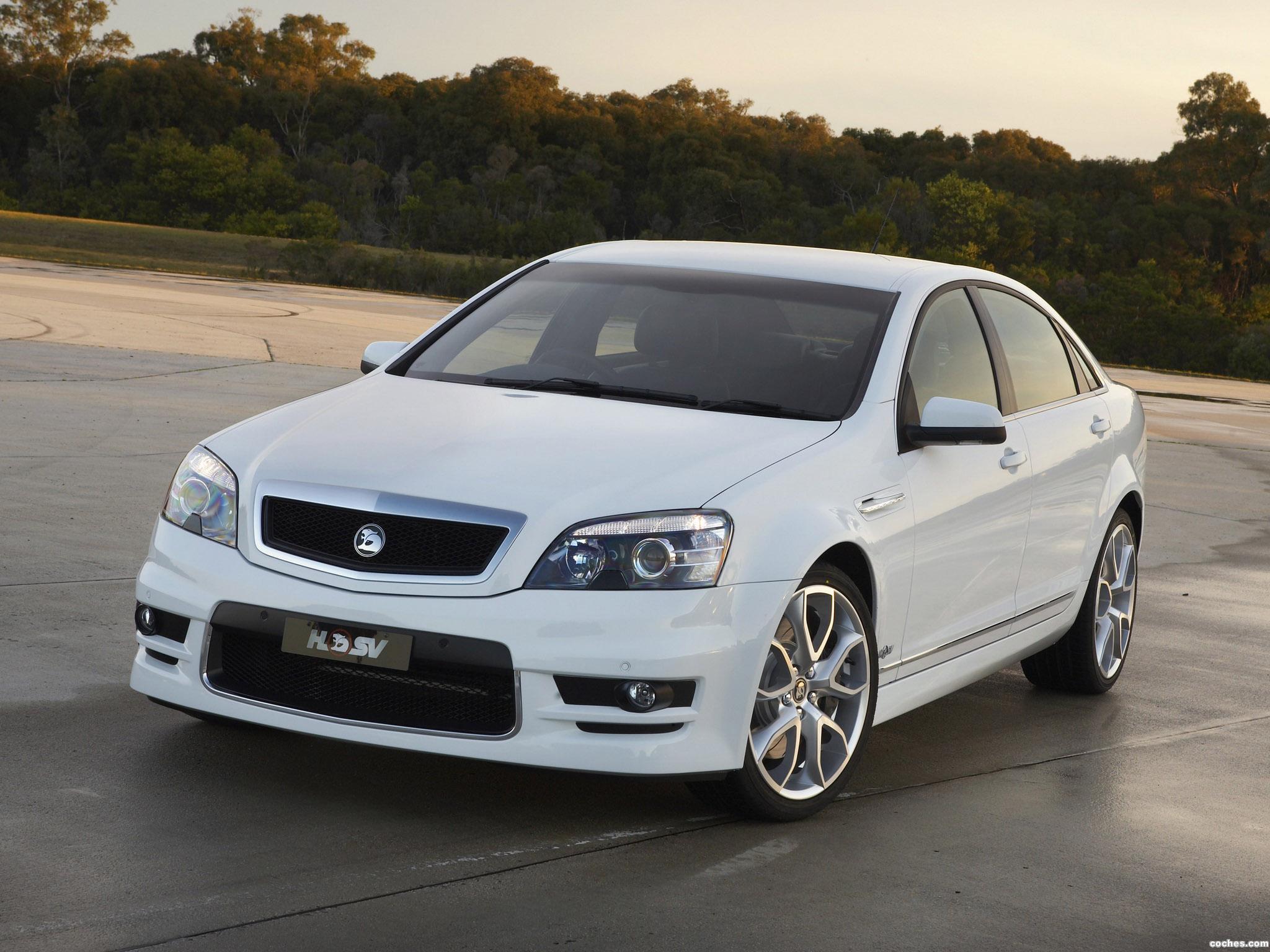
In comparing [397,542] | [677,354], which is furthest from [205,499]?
[677,354]

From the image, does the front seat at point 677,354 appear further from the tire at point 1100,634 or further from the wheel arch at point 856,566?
the tire at point 1100,634

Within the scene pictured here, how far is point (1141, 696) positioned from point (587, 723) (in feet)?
10.7

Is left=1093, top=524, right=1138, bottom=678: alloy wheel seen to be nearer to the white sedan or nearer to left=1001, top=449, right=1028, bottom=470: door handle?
the white sedan

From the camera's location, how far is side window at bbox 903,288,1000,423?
5281 millimetres

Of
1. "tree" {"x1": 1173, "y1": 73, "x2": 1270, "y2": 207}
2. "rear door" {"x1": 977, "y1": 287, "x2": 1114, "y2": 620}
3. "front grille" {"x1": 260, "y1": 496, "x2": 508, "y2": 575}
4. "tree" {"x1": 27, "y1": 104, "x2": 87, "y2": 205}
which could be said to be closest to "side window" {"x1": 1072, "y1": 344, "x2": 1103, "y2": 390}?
"rear door" {"x1": 977, "y1": 287, "x2": 1114, "y2": 620}

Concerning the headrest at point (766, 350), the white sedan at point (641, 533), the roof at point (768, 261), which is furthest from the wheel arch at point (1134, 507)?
the headrest at point (766, 350)

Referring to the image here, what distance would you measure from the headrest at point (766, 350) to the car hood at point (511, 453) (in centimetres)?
41

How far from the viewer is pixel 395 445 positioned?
14.9 ft

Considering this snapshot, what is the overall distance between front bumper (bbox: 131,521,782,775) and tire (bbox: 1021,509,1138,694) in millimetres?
2511

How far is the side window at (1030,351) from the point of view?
5.99 meters

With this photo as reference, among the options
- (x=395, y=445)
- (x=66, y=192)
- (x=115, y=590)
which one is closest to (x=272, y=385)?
(x=115, y=590)

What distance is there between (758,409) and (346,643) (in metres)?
1.55

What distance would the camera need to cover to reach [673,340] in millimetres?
5430

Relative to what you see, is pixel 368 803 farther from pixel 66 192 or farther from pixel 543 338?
pixel 66 192
